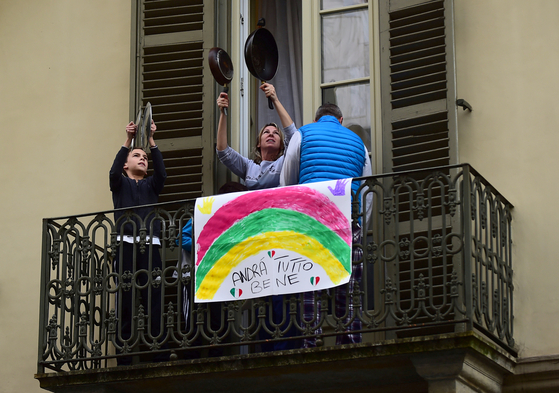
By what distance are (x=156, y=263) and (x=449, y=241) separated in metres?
2.04

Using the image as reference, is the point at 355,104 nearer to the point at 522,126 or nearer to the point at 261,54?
the point at 261,54

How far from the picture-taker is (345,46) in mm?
9703

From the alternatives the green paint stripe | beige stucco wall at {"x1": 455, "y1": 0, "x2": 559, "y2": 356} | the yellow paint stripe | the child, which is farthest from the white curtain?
the yellow paint stripe

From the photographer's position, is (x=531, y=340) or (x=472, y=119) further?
(x=472, y=119)

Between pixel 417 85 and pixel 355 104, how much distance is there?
66 centimetres

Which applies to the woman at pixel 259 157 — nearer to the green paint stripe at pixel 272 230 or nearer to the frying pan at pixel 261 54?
the frying pan at pixel 261 54

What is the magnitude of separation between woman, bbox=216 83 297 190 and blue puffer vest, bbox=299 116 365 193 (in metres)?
0.45

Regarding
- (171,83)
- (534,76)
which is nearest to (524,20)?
(534,76)

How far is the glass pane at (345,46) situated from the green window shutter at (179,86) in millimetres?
919

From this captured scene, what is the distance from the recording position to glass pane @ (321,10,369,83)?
9.62 metres

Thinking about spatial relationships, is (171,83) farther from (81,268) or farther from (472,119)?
(472,119)

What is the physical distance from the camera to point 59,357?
334 inches

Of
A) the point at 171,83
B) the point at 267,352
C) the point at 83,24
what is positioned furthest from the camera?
the point at 83,24

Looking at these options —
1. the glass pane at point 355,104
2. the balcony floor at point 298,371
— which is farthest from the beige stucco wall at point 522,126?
the glass pane at point 355,104
